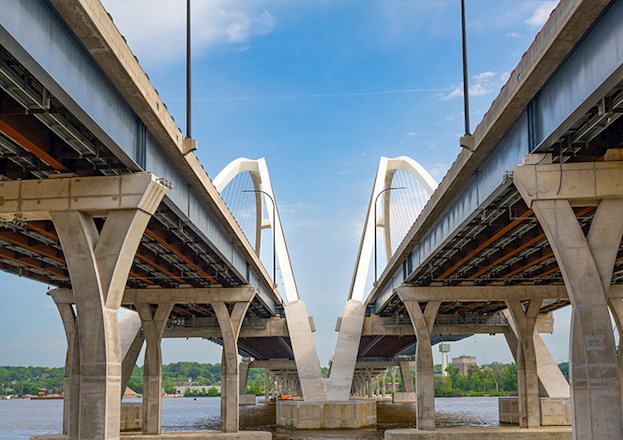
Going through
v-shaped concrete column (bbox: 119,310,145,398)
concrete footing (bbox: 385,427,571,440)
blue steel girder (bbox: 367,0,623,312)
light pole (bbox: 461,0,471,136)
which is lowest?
concrete footing (bbox: 385,427,571,440)

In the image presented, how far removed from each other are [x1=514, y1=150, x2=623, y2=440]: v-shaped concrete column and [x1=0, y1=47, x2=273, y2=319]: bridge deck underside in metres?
12.6

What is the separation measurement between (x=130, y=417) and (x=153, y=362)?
11.7 m

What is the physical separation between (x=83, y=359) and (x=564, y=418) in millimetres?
49801

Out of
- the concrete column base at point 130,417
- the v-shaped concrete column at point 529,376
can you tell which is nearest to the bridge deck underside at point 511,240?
the v-shaped concrete column at point 529,376

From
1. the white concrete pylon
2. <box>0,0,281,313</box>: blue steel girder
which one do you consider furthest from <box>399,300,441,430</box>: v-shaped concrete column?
the white concrete pylon

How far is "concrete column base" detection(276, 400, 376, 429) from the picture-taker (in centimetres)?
7094

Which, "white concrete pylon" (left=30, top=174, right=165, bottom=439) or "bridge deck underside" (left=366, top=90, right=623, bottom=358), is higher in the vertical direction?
"bridge deck underside" (left=366, top=90, right=623, bottom=358)

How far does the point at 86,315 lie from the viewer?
26.6 metres

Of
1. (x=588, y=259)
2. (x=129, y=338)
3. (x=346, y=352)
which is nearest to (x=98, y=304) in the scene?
(x=588, y=259)

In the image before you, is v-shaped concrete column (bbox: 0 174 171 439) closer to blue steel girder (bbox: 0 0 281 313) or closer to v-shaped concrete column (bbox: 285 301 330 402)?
blue steel girder (bbox: 0 0 281 313)

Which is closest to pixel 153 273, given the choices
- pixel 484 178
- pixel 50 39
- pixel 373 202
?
pixel 484 178

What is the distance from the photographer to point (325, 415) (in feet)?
235

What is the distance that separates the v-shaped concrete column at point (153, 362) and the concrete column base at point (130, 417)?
9.74 metres

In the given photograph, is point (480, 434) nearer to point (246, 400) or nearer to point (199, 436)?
point (199, 436)
